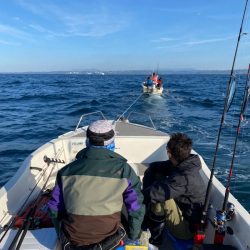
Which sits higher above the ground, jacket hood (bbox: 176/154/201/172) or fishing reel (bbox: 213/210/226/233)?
jacket hood (bbox: 176/154/201/172)

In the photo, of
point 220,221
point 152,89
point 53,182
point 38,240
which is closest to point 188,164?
point 220,221

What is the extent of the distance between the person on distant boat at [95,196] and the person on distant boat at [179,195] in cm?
63

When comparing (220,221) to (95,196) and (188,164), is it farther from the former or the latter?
(95,196)

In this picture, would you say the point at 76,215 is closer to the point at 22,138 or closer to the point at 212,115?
the point at 22,138

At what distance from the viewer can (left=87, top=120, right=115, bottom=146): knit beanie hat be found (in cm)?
237

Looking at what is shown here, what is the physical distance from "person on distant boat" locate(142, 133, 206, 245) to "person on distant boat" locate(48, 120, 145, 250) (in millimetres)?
634

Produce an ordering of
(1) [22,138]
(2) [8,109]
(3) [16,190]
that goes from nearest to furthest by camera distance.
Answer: (3) [16,190] → (1) [22,138] → (2) [8,109]

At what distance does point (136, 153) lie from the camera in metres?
6.10

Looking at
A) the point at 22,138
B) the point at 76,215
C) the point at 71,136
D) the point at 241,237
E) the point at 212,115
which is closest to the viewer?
the point at 76,215

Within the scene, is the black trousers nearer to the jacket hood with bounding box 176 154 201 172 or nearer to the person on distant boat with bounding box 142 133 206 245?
the person on distant boat with bounding box 142 133 206 245

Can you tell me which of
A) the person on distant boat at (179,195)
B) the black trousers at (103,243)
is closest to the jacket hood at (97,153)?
the black trousers at (103,243)

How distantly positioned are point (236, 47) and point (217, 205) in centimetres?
183

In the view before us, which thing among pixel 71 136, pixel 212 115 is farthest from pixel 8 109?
pixel 71 136

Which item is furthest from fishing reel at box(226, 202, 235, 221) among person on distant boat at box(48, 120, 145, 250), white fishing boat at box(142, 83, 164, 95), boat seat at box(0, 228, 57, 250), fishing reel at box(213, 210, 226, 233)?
white fishing boat at box(142, 83, 164, 95)
